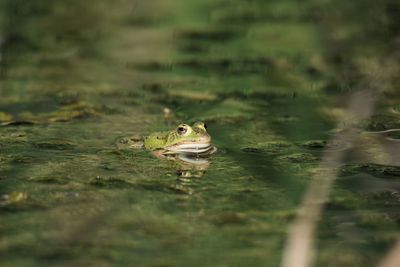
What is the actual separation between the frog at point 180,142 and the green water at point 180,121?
127 mm

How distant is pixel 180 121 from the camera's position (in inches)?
327

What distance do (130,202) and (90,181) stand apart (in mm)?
586

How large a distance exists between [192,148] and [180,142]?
0.12 metres

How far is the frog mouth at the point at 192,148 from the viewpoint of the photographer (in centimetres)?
707

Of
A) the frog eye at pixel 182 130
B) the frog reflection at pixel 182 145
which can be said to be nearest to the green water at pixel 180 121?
the frog reflection at pixel 182 145

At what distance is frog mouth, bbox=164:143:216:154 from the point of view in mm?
7067

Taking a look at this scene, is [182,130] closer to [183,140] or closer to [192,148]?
[183,140]

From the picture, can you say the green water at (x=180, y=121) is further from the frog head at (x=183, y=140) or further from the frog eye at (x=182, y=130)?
the frog eye at (x=182, y=130)

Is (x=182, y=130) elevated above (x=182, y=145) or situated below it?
above

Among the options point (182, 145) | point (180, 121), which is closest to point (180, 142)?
point (182, 145)

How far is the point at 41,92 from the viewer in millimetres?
9289

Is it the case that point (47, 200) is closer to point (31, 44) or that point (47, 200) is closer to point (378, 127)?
point (378, 127)

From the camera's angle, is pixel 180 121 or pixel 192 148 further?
pixel 180 121

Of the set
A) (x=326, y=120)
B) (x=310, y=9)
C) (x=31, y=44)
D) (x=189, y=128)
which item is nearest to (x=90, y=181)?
(x=189, y=128)
